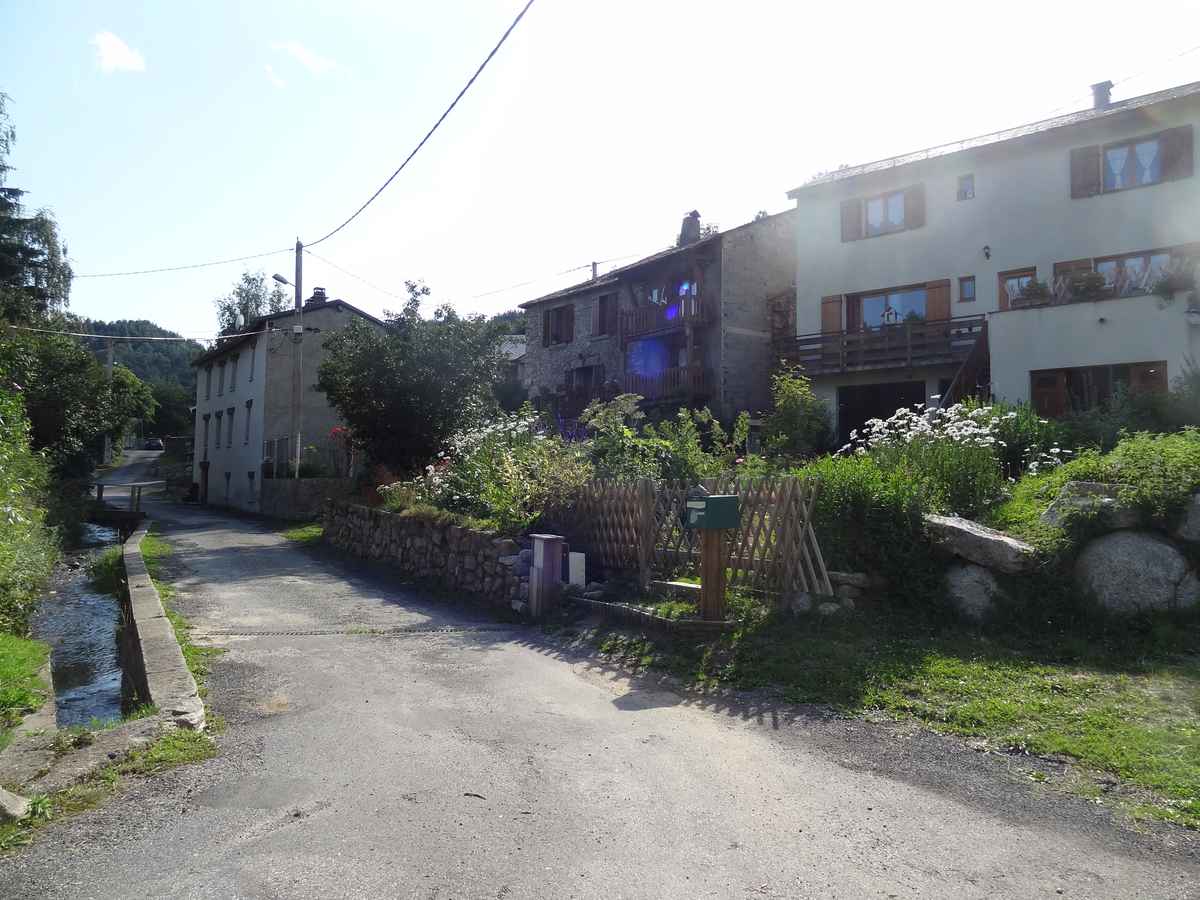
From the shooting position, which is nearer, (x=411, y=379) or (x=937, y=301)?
(x=411, y=379)

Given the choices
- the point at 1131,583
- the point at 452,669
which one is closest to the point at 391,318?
the point at 452,669

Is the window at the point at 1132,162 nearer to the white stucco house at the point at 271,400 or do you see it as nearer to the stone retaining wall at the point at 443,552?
the stone retaining wall at the point at 443,552

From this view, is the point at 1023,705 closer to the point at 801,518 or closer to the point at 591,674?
the point at 801,518

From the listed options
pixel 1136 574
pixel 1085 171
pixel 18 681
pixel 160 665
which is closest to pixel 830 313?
pixel 1085 171

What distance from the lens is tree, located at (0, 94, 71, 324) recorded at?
1172 inches

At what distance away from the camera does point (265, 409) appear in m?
31.3

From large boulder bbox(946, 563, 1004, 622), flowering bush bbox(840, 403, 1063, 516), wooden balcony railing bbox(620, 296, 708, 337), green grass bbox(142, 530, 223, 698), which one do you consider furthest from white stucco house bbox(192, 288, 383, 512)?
large boulder bbox(946, 563, 1004, 622)

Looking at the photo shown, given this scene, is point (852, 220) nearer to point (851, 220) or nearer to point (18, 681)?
point (851, 220)

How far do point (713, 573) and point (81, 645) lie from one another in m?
8.00

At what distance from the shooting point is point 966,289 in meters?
21.4

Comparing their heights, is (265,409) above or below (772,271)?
below

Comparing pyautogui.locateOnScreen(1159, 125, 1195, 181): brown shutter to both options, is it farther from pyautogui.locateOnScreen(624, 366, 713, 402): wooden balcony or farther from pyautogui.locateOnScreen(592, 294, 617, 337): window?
pyautogui.locateOnScreen(592, 294, 617, 337): window

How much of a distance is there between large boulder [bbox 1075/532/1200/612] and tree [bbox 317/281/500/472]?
14.9 m

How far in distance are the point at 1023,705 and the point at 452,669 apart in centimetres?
461
